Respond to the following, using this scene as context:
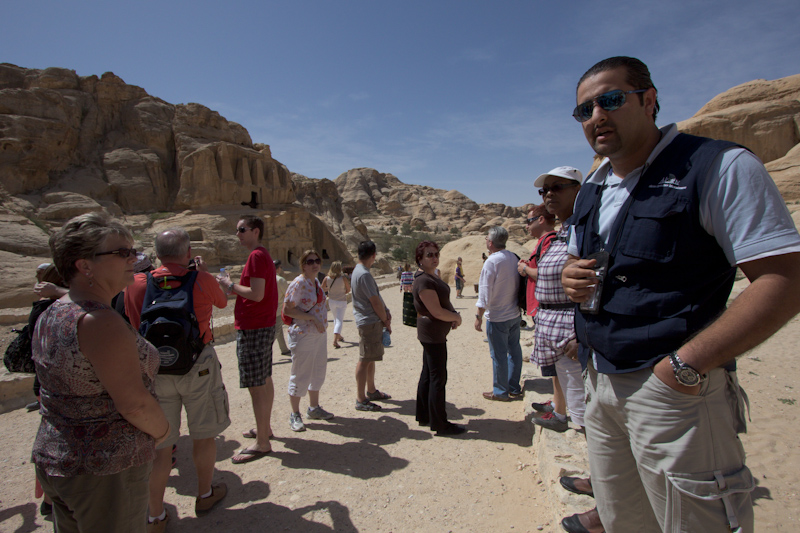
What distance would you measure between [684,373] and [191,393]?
9.50 ft

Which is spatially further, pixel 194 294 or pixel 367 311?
pixel 367 311

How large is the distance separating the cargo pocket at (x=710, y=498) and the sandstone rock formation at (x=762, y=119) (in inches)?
989

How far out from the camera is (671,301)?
4.15 ft

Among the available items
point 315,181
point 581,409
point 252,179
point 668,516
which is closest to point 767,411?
point 581,409

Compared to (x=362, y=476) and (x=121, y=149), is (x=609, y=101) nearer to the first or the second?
(x=362, y=476)

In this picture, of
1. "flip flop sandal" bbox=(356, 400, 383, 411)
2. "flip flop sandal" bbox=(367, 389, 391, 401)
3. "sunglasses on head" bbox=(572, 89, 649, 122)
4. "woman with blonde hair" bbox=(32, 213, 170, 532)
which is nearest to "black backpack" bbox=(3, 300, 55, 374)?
"woman with blonde hair" bbox=(32, 213, 170, 532)

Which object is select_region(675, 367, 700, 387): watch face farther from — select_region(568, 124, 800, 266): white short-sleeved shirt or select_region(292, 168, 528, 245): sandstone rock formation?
select_region(292, 168, 528, 245): sandstone rock formation

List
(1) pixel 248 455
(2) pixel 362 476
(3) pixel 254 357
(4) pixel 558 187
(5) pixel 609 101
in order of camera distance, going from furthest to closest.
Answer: (1) pixel 248 455
(3) pixel 254 357
(2) pixel 362 476
(4) pixel 558 187
(5) pixel 609 101

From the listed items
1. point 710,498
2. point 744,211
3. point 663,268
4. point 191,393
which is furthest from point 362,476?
point 744,211

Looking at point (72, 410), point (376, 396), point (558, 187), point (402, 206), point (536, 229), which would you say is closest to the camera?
point (72, 410)

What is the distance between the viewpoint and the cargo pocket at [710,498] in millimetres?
1210

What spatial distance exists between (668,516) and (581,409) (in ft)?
5.92

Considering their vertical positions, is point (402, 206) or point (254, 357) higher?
point (402, 206)

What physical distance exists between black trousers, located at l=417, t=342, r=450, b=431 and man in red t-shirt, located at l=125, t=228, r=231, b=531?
1882 mm
